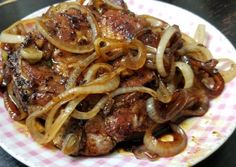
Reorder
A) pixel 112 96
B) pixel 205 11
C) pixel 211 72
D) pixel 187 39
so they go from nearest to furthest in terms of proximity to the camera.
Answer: pixel 112 96
pixel 211 72
pixel 187 39
pixel 205 11

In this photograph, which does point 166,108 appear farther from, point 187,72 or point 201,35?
point 201,35

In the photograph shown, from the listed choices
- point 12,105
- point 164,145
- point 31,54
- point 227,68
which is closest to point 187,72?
point 227,68

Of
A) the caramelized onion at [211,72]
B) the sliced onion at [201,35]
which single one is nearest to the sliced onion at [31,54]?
the caramelized onion at [211,72]

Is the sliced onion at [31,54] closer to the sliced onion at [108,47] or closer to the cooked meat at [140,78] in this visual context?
the sliced onion at [108,47]

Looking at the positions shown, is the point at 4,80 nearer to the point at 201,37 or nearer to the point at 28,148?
the point at 28,148

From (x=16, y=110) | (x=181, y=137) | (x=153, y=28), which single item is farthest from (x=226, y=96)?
(x=16, y=110)

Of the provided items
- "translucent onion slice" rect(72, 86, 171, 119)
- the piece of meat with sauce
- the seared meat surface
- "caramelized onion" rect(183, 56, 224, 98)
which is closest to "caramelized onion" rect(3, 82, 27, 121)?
the seared meat surface
